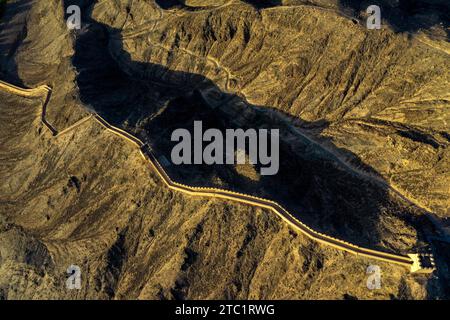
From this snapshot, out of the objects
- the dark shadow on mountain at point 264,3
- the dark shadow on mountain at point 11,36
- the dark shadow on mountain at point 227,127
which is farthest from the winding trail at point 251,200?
the dark shadow on mountain at point 264,3

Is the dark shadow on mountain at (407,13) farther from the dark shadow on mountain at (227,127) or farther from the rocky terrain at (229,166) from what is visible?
the dark shadow on mountain at (227,127)

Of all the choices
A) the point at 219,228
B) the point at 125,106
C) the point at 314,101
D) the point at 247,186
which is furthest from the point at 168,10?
the point at 219,228

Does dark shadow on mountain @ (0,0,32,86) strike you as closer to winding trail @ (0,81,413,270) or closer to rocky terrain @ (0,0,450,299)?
rocky terrain @ (0,0,450,299)

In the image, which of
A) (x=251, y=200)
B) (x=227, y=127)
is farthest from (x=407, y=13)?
(x=251, y=200)

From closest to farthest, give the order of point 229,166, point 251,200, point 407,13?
point 251,200 → point 229,166 → point 407,13

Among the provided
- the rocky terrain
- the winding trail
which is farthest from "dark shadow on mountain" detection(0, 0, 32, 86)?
the winding trail

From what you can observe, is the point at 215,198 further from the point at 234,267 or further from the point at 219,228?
the point at 234,267

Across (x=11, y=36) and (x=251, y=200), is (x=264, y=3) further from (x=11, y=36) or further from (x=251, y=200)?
(x=11, y=36)
